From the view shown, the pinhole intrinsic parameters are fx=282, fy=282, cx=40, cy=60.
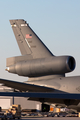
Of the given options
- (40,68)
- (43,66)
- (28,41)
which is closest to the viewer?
(43,66)

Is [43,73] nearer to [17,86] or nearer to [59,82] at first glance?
[59,82]

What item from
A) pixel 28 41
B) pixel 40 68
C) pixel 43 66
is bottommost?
pixel 40 68

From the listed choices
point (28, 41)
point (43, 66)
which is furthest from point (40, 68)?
point (28, 41)

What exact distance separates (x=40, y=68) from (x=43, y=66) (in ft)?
1.38

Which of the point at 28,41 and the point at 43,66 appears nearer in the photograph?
the point at 43,66

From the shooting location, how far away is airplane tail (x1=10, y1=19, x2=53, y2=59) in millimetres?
29656

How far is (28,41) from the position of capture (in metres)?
31.0

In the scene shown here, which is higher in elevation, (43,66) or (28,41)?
(28,41)

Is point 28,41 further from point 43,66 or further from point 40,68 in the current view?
point 43,66

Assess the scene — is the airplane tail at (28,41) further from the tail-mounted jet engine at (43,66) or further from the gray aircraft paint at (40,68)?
the tail-mounted jet engine at (43,66)

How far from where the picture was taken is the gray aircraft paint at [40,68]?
26281 millimetres

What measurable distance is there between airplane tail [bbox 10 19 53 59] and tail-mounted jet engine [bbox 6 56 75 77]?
2020 millimetres

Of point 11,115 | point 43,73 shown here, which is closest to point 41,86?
point 43,73

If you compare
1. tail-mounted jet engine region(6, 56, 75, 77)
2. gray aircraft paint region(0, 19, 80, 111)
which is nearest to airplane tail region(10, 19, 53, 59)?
gray aircraft paint region(0, 19, 80, 111)
